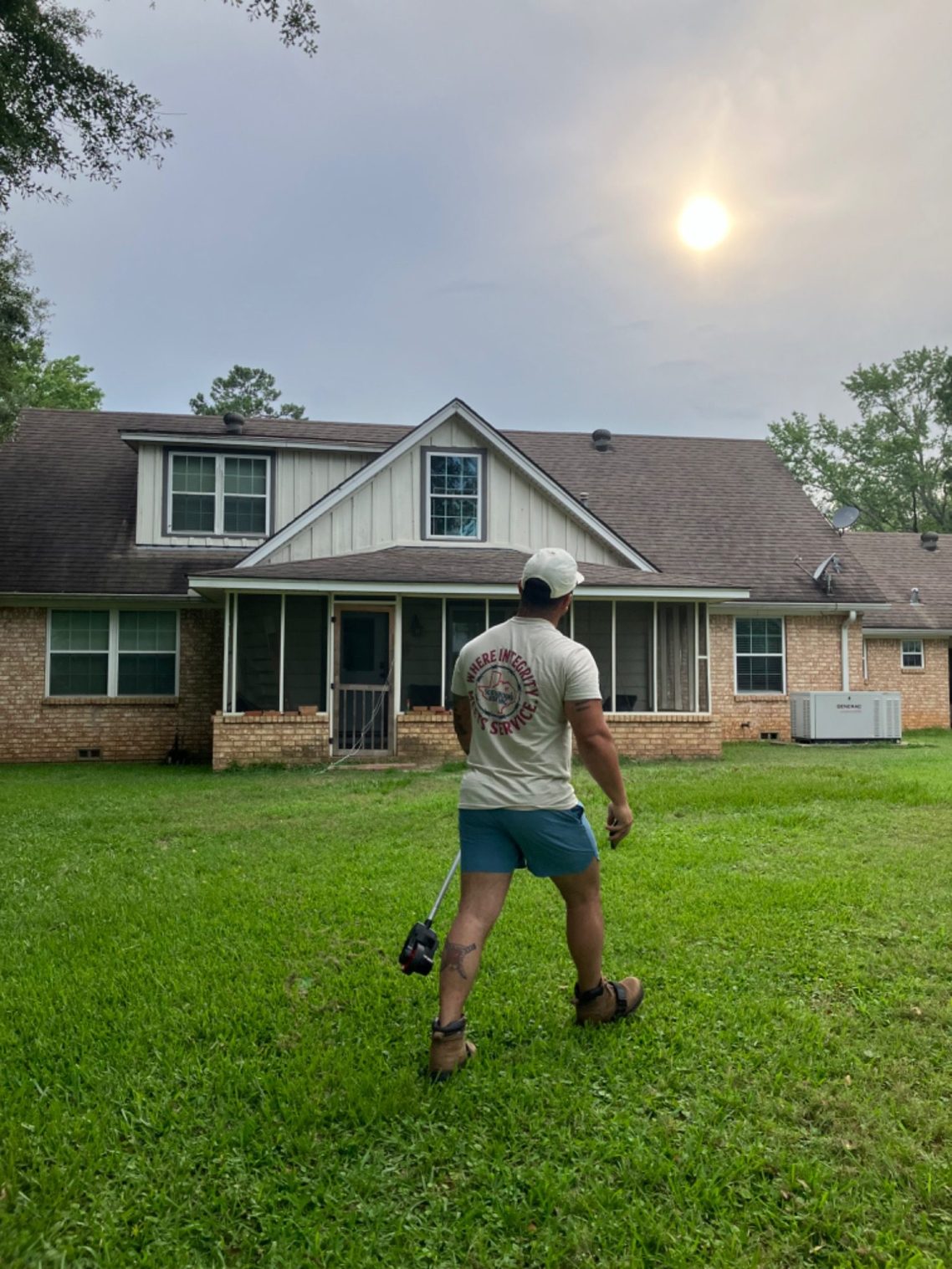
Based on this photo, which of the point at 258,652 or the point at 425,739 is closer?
the point at 425,739

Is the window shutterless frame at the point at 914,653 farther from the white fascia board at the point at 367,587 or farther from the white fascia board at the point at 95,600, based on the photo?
the white fascia board at the point at 95,600

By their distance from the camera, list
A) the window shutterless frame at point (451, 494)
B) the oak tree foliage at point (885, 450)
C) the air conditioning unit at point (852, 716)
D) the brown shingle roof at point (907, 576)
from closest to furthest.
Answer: the window shutterless frame at point (451, 494) < the air conditioning unit at point (852, 716) < the brown shingle roof at point (907, 576) < the oak tree foliage at point (885, 450)

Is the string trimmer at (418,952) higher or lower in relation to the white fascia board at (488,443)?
lower

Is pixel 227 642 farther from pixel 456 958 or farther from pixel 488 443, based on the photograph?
pixel 456 958

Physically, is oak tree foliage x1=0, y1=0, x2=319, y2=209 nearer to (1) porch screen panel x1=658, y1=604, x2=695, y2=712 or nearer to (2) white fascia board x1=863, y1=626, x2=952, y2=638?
(1) porch screen panel x1=658, y1=604, x2=695, y2=712

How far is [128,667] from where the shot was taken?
15062mm

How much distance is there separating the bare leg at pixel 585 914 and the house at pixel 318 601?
9.66m

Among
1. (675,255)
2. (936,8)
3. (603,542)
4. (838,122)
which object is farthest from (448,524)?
(936,8)

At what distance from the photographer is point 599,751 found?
128 inches

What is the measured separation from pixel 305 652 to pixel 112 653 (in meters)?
3.48

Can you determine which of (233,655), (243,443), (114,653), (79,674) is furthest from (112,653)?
(243,443)

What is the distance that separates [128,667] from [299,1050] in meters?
12.9

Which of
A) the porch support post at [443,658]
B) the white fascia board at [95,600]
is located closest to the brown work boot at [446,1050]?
the porch support post at [443,658]

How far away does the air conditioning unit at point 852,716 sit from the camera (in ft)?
53.3
